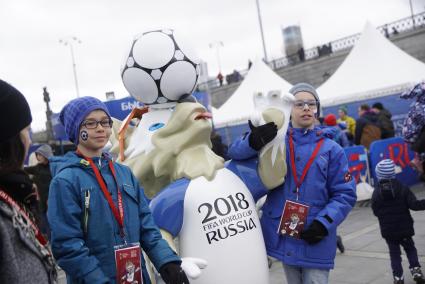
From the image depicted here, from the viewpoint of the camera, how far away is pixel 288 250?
8.93 ft

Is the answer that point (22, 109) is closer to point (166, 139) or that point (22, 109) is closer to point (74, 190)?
point (74, 190)

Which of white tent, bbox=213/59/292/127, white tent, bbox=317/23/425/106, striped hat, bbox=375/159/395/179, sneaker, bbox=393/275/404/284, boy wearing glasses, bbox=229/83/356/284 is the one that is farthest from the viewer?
white tent, bbox=213/59/292/127

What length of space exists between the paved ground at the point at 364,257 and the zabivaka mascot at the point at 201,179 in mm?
1900

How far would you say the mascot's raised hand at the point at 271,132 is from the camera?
103 inches

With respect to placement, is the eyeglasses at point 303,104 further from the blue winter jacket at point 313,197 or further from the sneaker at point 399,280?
the sneaker at point 399,280

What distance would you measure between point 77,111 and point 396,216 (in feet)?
9.87

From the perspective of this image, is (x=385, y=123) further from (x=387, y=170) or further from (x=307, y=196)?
(x=307, y=196)

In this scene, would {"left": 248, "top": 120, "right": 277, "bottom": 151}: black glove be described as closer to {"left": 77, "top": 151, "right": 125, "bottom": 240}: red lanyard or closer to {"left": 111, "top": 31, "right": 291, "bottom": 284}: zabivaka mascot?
{"left": 111, "top": 31, "right": 291, "bottom": 284}: zabivaka mascot

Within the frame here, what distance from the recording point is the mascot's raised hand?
261 centimetres

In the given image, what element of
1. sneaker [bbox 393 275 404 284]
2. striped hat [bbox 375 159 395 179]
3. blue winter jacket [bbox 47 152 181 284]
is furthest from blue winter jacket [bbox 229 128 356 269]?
sneaker [bbox 393 275 404 284]

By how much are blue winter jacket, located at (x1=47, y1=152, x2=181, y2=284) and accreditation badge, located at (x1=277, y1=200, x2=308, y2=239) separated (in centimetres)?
83

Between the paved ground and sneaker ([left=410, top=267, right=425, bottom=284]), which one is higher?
sneaker ([left=410, top=267, right=425, bottom=284])

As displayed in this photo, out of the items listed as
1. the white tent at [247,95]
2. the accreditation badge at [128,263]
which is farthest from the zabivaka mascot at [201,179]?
the white tent at [247,95]

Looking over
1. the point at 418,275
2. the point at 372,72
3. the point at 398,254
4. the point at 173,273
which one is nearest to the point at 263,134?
the point at 173,273
